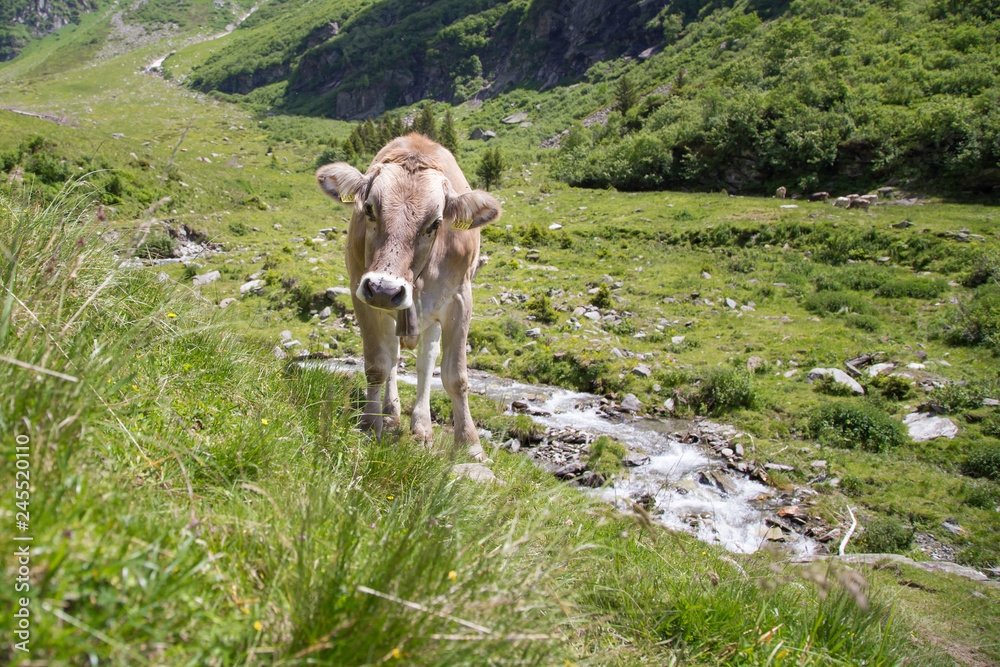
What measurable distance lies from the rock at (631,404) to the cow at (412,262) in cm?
531

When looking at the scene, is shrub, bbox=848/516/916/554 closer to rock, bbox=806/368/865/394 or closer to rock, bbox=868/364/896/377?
rock, bbox=806/368/865/394

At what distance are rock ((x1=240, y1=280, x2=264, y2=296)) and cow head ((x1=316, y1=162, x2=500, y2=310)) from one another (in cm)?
1044

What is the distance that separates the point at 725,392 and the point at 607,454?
328 cm

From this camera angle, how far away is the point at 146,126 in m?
60.2

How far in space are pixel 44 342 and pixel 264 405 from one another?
1146mm

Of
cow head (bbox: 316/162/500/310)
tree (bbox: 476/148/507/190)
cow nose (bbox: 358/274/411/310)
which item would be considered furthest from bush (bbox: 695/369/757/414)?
tree (bbox: 476/148/507/190)

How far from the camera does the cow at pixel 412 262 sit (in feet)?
12.3

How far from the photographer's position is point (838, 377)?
394 inches

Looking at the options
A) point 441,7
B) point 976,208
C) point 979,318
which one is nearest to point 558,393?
point 979,318

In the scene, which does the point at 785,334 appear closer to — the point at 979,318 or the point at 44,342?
the point at 979,318

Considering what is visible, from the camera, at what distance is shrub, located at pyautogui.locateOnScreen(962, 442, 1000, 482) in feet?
23.7

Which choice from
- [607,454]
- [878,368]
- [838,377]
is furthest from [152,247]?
[878,368]

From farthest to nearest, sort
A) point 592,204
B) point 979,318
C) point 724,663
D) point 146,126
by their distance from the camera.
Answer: point 146,126, point 592,204, point 979,318, point 724,663

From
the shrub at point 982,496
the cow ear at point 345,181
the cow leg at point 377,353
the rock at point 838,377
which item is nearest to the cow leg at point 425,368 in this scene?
the cow leg at point 377,353
